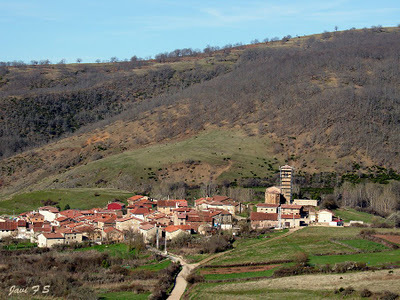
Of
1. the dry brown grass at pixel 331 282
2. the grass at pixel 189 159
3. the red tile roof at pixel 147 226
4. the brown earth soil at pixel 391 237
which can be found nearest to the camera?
the dry brown grass at pixel 331 282

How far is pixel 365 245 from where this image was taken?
202 feet

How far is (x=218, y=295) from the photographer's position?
48.5 metres

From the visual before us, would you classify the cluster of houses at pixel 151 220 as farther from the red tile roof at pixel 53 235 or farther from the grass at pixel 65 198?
the grass at pixel 65 198

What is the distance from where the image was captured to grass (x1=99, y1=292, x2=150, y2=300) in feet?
160

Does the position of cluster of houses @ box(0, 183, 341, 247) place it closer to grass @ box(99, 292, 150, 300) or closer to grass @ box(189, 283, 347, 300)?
grass @ box(99, 292, 150, 300)

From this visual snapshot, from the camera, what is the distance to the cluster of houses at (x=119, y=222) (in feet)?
234

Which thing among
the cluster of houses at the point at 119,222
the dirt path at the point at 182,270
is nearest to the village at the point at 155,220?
the cluster of houses at the point at 119,222

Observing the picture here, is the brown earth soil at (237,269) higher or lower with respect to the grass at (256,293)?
lower

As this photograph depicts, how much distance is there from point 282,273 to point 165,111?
12462cm

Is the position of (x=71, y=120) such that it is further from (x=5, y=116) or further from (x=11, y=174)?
(x=11, y=174)

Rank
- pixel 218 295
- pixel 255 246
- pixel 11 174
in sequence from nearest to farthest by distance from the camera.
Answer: pixel 218 295 → pixel 255 246 → pixel 11 174

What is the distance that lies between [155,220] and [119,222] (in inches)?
182

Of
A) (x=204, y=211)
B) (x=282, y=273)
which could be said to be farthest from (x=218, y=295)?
(x=204, y=211)

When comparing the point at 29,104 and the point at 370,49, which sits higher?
the point at 370,49
